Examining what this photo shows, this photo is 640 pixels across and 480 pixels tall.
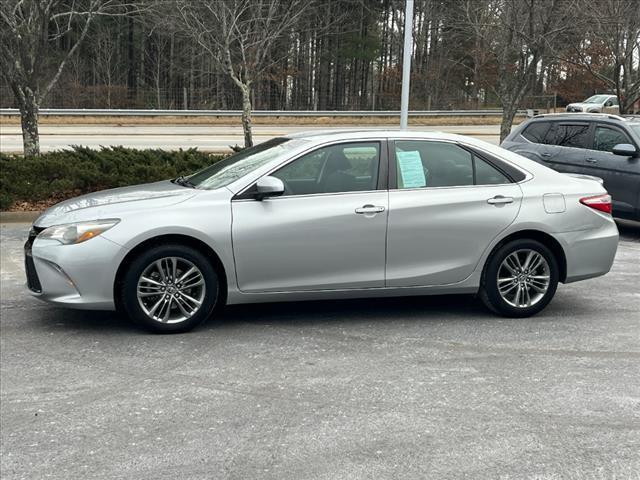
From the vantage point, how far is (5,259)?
8586 millimetres

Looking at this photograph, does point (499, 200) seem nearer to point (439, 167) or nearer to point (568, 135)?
point (439, 167)

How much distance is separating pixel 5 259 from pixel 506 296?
562 cm

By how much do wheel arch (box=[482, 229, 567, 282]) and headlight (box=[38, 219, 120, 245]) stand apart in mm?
3011

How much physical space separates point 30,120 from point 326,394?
35.8 ft

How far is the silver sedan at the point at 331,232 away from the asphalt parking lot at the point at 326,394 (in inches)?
13.2

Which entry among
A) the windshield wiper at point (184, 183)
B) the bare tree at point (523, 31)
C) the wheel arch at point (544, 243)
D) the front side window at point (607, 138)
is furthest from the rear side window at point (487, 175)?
the bare tree at point (523, 31)

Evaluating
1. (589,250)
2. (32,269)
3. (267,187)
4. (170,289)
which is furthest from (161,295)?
(589,250)

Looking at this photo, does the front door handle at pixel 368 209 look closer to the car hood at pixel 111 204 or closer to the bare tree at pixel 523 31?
the car hood at pixel 111 204

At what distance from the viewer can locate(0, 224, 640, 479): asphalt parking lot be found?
3.71 metres

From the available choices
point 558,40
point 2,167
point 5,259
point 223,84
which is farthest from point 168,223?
point 223,84

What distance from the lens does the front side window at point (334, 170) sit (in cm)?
594

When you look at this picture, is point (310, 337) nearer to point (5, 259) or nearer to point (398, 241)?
point (398, 241)

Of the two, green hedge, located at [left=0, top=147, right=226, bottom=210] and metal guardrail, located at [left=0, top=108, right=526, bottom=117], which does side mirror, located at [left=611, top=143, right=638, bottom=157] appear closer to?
green hedge, located at [left=0, top=147, right=226, bottom=210]

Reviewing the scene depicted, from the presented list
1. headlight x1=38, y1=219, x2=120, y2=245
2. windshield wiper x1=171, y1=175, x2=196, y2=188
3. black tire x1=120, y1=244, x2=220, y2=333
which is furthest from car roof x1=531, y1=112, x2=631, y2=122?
headlight x1=38, y1=219, x2=120, y2=245
